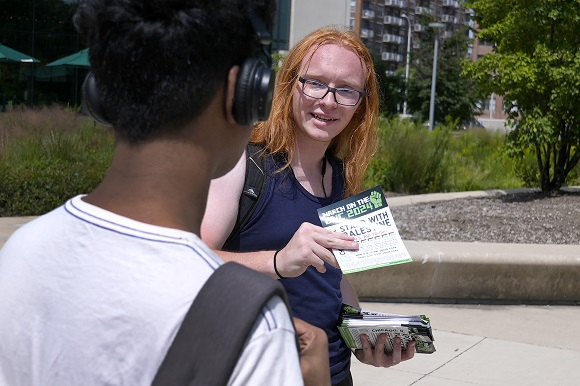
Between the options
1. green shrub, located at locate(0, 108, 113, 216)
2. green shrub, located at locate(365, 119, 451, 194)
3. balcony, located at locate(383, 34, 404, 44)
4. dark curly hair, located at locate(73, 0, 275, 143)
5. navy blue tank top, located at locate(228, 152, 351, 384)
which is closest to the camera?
dark curly hair, located at locate(73, 0, 275, 143)

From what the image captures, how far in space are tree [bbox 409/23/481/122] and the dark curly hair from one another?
159 ft

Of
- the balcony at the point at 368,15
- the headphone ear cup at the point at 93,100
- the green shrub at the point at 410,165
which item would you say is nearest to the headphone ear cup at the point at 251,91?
the headphone ear cup at the point at 93,100

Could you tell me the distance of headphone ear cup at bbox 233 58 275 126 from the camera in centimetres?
128

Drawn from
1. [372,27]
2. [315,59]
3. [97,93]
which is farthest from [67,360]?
[372,27]

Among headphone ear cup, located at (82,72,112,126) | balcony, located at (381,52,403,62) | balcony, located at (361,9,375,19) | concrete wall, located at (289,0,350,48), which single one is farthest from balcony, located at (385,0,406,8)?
headphone ear cup, located at (82,72,112,126)

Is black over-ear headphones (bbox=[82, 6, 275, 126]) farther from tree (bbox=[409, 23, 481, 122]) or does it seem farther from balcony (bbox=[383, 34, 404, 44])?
balcony (bbox=[383, 34, 404, 44])

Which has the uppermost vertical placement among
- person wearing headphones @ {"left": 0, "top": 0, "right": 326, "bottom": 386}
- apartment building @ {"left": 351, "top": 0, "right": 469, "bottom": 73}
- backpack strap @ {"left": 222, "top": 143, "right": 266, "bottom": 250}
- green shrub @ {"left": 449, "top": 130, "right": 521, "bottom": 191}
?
apartment building @ {"left": 351, "top": 0, "right": 469, "bottom": 73}

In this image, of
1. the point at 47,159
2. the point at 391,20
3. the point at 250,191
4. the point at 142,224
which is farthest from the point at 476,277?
the point at 391,20

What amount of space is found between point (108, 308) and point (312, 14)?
1501 inches

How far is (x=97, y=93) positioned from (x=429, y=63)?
55251mm

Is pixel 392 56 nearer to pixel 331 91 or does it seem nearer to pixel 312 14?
pixel 312 14

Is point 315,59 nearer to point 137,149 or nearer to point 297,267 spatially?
point 297,267

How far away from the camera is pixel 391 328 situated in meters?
2.45

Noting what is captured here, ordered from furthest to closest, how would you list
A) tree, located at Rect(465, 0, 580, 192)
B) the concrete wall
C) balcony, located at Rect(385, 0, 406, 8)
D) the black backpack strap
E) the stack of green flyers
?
balcony, located at Rect(385, 0, 406, 8)
the concrete wall
tree, located at Rect(465, 0, 580, 192)
the stack of green flyers
the black backpack strap
